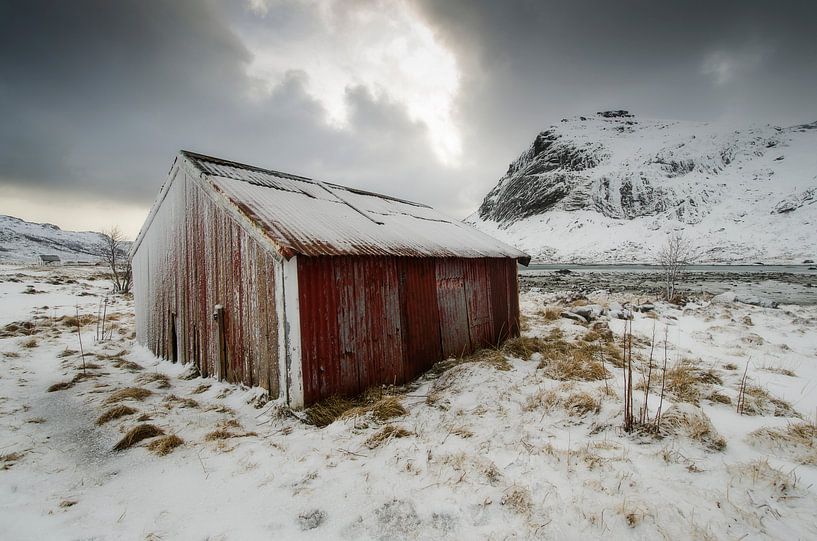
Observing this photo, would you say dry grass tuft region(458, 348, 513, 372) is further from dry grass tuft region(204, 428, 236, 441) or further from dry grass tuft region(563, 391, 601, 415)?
dry grass tuft region(204, 428, 236, 441)

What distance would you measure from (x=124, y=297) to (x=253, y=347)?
74.7 ft

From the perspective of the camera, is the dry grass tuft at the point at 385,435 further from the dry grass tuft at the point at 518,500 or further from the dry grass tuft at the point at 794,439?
the dry grass tuft at the point at 794,439

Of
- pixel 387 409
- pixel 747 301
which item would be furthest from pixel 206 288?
pixel 747 301

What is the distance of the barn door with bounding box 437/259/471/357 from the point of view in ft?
25.7

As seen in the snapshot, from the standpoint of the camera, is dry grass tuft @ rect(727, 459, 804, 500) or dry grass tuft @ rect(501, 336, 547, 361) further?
dry grass tuft @ rect(501, 336, 547, 361)

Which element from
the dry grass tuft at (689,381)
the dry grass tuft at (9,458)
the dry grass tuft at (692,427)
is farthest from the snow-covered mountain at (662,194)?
the dry grass tuft at (9,458)

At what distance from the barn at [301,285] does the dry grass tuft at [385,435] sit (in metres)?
1.39

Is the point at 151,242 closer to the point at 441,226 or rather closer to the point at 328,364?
the point at 328,364

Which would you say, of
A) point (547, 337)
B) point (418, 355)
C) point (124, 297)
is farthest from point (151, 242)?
point (124, 297)

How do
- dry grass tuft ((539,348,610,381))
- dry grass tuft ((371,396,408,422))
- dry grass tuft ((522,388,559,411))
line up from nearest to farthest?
dry grass tuft ((371,396,408,422))
dry grass tuft ((522,388,559,411))
dry grass tuft ((539,348,610,381))

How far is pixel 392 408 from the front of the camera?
16.7ft

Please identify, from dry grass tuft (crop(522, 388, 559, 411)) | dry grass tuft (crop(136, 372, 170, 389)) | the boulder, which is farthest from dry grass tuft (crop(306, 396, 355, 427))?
the boulder

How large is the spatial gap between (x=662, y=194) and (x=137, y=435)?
90.3 m

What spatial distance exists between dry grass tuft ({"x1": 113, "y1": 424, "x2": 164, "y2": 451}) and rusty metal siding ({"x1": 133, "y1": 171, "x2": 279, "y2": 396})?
1.54 m
